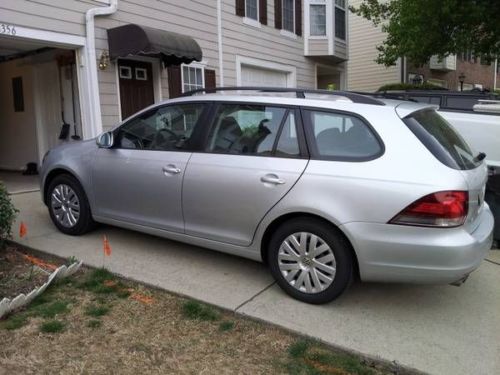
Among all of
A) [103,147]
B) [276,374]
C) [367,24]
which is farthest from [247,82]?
[367,24]

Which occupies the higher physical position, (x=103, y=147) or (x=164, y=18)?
(x=164, y=18)

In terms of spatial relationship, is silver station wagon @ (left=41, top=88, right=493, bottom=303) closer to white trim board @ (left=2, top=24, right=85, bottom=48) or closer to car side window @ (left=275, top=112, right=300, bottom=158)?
car side window @ (left=275, top=112, right=300, bottom=158)

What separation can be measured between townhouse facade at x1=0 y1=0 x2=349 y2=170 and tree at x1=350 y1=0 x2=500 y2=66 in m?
3.49

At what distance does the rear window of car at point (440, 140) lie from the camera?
11.5 feet

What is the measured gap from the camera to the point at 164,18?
949 centimetres

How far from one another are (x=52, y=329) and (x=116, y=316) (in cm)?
44

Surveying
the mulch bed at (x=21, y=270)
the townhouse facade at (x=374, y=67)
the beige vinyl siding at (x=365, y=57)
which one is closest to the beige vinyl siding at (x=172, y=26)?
the mulch bed at (x=21, y=270)

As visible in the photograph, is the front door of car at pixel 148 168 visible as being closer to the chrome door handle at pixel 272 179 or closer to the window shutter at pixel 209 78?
the chrome door handle at pixel 272 179

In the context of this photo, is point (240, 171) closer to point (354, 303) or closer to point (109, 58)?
point (354, 303)

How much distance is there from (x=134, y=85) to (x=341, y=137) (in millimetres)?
6236

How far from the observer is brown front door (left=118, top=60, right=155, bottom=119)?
29.0ft

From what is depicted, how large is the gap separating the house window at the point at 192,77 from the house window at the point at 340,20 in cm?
636

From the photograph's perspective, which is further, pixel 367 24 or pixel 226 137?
pixel 367 24

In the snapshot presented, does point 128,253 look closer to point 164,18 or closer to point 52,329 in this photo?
point 52,329
